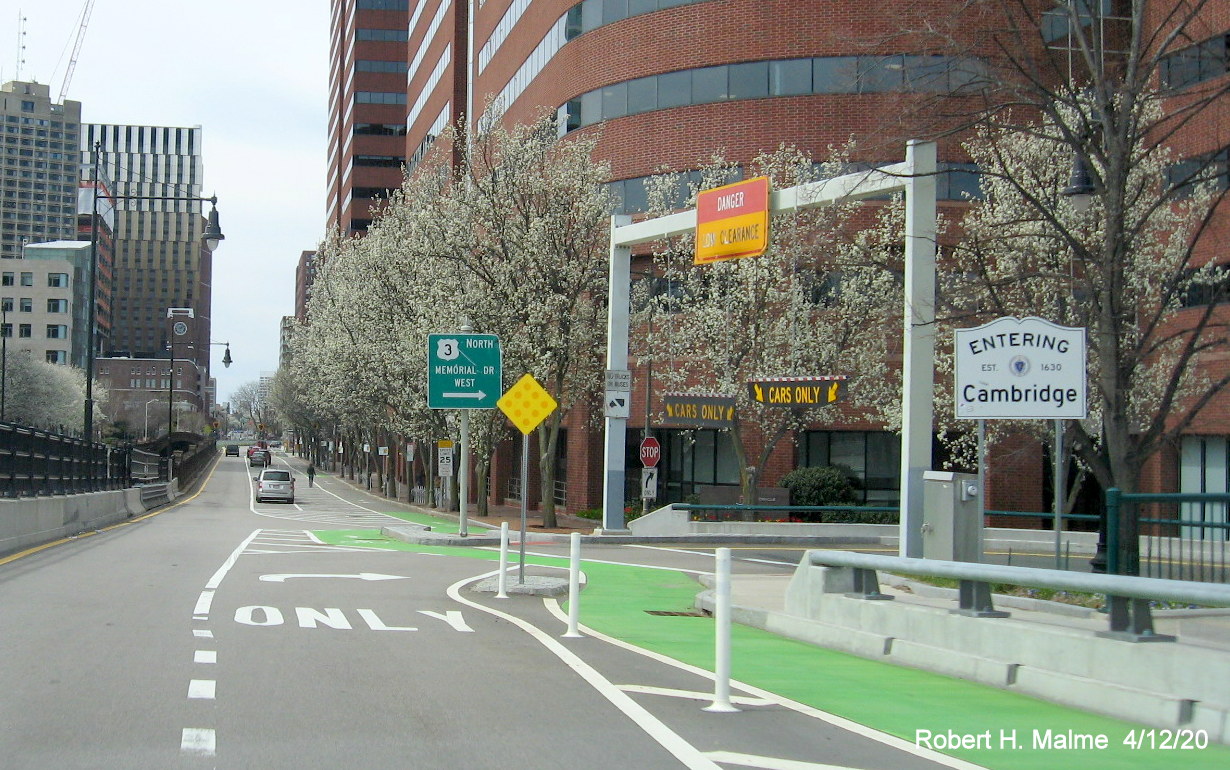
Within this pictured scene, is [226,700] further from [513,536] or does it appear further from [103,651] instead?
[513,536]

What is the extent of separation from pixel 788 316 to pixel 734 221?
11.8 meters

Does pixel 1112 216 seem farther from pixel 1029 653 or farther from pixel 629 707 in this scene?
pixel 629 707

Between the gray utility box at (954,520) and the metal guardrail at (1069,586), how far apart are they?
2.61 meters

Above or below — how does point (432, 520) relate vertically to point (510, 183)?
below

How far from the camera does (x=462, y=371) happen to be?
79.5 ft

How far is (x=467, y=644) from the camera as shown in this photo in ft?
37.1

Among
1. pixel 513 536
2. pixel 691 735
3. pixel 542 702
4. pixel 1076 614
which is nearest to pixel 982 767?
pixel 691 735

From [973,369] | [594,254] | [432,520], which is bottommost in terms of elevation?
[432,520]

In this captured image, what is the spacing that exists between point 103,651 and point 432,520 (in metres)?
34.9

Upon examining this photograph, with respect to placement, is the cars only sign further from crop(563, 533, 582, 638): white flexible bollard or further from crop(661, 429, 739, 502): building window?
crop(661, 429, 739, 502): building window

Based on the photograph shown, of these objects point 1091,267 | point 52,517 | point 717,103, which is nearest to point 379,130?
point 717,103

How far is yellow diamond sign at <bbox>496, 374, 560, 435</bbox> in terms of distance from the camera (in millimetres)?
17891

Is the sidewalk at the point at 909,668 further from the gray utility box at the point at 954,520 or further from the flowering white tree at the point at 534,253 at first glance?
the flowering white tree at the point at 534,253

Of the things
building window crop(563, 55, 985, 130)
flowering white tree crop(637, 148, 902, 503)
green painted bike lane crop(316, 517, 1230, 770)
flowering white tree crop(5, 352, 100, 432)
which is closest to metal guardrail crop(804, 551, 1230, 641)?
green painted bike lane crop(316, 517, 1230, 770)
